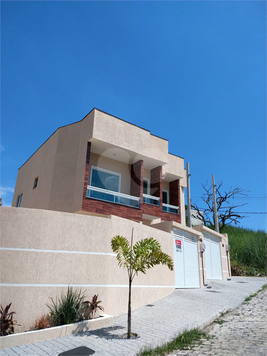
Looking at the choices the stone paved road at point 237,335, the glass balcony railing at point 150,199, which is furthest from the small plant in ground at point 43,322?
the glass balcony railing at point 150,199

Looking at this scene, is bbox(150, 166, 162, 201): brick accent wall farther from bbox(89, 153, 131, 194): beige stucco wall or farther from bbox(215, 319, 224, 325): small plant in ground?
bbox(215, 319, 224, 325): small plant in ground

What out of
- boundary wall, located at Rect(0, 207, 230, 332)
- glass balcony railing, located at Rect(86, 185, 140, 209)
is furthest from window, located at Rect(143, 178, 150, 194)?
boundary wall, located at Rect(0, 207, 230, 332)

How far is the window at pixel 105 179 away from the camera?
47.0ft

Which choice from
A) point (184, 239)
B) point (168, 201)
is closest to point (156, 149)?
point (168, 201)

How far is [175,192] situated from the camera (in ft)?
59.6

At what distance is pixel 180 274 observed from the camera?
11703 millimetres

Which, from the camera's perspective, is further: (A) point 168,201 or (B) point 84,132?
(A) point 168,201

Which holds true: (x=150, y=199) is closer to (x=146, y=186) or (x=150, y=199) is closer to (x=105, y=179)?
(x=146, y=186)

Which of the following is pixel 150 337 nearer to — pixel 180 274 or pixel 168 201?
pixel 180 274

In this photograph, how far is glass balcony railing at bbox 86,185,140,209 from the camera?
42.5 feet

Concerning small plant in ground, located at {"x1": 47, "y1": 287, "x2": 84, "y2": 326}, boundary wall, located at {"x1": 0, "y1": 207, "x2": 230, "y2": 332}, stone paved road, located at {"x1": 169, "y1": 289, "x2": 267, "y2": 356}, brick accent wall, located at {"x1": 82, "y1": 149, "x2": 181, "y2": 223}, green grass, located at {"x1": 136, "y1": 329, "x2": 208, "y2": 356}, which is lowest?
green grass, located at {"x1": 136, "y1": 329, "x2": 208, "y2": 356}

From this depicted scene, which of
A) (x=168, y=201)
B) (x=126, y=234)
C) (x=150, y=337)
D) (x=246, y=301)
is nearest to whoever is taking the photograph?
(x=150, y=337)

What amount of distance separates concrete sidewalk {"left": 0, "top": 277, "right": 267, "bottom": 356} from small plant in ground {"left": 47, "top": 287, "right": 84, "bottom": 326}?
56 cm

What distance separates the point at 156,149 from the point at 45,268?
1093cm
